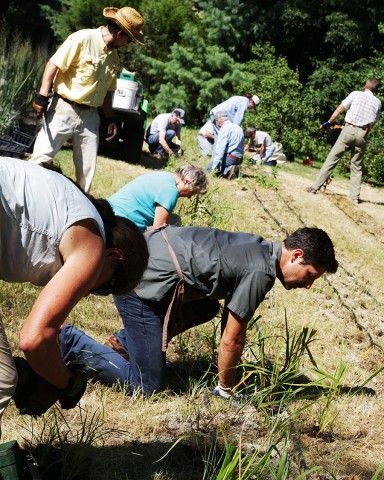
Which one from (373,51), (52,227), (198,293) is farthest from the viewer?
(373,51)

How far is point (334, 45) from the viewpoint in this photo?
22.0 m

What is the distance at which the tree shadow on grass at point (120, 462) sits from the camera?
8.29 feet

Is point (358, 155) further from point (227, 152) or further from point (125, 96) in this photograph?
point (125, 96)

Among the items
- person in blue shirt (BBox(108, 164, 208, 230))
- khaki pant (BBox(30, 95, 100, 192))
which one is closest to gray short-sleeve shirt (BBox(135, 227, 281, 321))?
person in blue shirt (BBox(108, 164, 208, 230))

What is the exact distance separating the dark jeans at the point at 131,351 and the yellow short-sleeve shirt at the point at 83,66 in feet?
8.64

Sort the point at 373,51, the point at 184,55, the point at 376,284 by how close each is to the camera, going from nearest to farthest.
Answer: the point at 376,284 → the point at 184,55 → the point at 373,51

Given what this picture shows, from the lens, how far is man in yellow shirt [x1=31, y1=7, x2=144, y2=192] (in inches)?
228

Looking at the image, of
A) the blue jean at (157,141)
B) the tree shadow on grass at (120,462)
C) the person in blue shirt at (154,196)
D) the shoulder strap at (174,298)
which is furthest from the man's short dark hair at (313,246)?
the blue jean at (157,141)

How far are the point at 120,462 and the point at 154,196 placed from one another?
231cm

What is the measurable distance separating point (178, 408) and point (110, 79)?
3.45 meters

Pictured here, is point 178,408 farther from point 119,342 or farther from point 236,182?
point 236,182

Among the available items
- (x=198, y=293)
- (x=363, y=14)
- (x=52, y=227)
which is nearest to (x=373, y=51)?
(x=363, y=14)

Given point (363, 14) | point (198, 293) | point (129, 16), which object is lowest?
point (198, 293)

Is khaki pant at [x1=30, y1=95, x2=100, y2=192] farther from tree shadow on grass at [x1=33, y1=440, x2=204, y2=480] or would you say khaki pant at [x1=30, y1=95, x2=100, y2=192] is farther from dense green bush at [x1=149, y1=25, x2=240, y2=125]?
dense green bush at [x1=149, y1=25, x2=240, y2=125]
